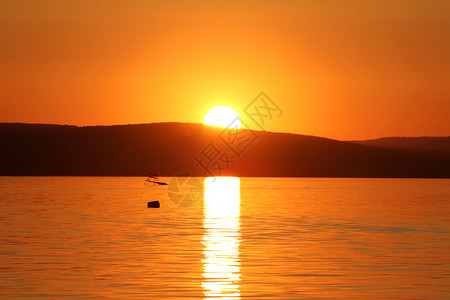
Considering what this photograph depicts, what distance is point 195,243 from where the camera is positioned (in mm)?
40375

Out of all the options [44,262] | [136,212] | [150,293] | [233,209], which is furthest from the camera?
[233,209]

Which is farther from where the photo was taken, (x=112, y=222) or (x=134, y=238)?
(x=112, y=222)

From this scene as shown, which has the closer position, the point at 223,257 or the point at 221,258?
the point at 221,258

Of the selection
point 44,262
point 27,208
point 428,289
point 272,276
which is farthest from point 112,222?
point 428,289

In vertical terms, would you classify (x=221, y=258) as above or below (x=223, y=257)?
below

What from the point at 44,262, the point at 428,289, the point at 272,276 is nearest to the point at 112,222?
the point at 44,262

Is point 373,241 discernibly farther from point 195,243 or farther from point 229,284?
point 229,284

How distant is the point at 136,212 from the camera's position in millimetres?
66500

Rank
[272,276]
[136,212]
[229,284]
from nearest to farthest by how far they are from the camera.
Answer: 1. [229,284]
2. [272,276]
3. [136,212]

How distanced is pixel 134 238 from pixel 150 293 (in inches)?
701

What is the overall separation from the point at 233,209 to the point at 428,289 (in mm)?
46470

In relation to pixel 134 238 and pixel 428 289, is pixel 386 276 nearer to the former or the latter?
pixel 428 289

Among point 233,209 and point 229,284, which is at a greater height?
point 233,209

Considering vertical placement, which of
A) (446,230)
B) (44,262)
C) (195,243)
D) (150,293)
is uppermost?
(446,230)
